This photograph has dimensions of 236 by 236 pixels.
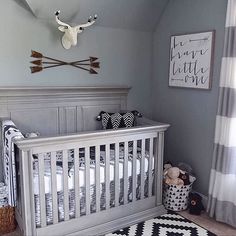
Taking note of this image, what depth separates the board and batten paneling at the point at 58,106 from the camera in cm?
271

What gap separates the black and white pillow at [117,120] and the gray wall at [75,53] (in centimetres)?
35

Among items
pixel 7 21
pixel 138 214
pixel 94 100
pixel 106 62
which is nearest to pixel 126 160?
pixel 138 214

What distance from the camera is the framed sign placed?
275cm

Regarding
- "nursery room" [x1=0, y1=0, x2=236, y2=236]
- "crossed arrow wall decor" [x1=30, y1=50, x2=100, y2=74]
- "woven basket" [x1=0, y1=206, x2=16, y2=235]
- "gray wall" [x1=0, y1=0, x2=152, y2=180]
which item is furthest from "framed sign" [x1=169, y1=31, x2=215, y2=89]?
"woven basket" [x1=0, y1=206, x2=16, y2=235]

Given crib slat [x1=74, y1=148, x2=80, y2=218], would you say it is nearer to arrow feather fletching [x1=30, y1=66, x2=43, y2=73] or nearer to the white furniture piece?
the white furniture piece

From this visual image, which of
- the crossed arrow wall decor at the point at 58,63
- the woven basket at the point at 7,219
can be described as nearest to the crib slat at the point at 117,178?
the woven basket at the point at 7,219

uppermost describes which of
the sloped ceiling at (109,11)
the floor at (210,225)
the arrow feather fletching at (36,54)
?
the sloped ceiling at (109,11)

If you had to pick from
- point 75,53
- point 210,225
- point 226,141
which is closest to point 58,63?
point 75,53

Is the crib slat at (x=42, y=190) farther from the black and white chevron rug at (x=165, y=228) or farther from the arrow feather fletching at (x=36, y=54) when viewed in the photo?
the arrow feather fletching at (x=36, y=54)

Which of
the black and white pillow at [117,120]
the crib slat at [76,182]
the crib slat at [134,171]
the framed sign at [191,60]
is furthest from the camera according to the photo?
the black and white pillow at [117,120]

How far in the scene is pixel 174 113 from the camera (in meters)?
3.25

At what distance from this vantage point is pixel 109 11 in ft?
9.68

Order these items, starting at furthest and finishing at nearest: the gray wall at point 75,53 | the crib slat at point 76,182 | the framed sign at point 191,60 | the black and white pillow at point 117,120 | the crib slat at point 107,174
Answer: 1. the black and white pillow at point 117,120
2. the framed sign at point 191,60
3. the gray wall at point 75,53
4. the crib slat at point 107,174
5. the crib slat at point 76,182

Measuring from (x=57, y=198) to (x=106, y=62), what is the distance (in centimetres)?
164
